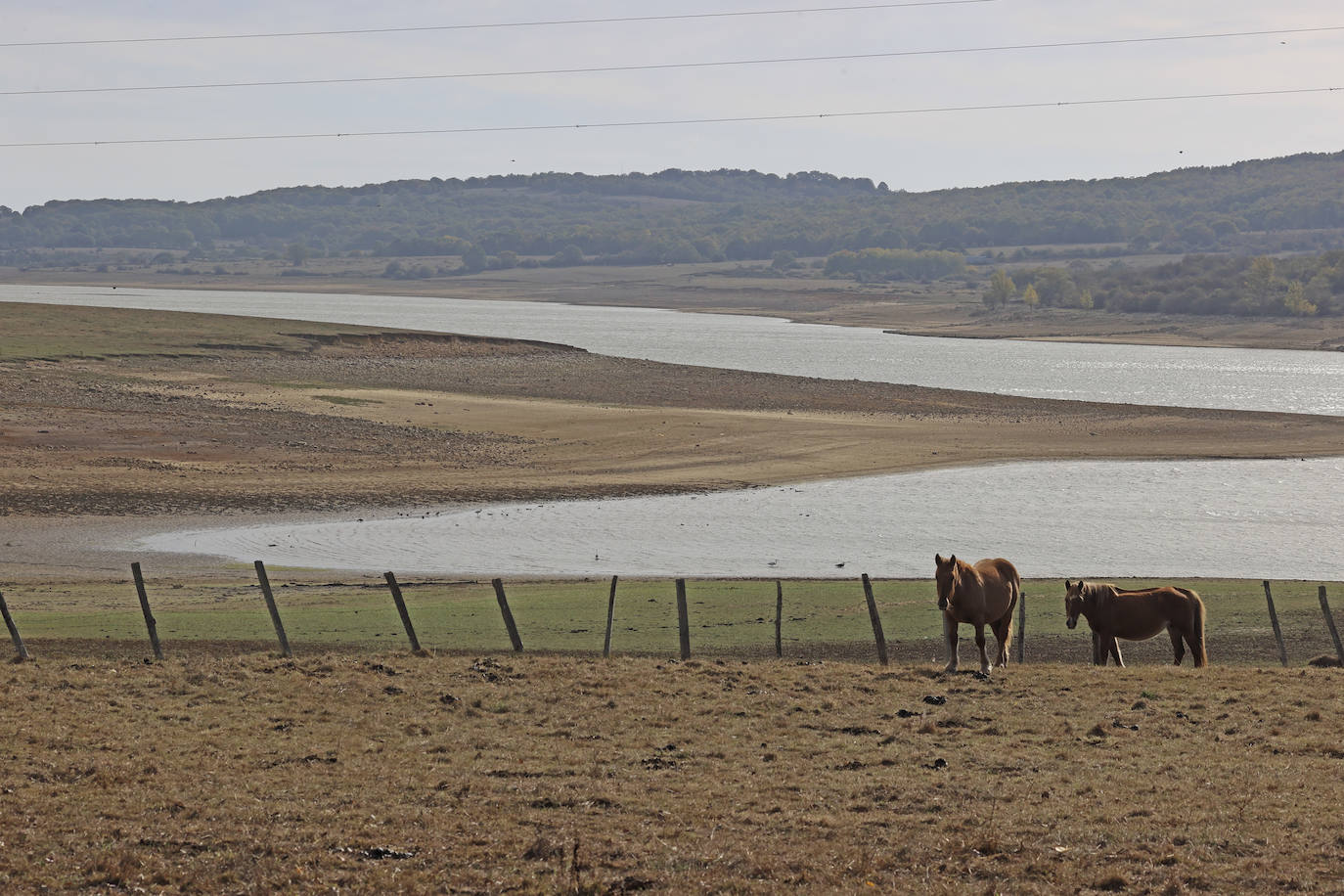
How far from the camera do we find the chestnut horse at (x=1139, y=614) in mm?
21094

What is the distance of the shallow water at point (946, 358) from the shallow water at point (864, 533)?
32360 mm

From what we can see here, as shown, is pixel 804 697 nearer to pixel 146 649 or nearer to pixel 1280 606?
pixel 146 649

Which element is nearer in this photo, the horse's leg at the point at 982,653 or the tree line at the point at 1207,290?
the horse's leg at the point at 982,653

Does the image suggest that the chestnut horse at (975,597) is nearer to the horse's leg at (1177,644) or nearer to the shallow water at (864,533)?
the horse's leg at (1177,644)

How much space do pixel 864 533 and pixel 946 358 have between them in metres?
71.9

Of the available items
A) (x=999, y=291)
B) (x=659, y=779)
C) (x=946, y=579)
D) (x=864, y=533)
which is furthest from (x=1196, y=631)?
(x=999, y=291)

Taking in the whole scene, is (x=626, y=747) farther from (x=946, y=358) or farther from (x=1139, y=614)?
(x=946, y=358)

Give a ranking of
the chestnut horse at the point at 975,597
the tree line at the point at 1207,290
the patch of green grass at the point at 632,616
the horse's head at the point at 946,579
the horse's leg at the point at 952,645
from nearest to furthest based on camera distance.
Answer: the horse's head at the point at 946,579, the chestnut horse at the point at 975,597, the horse's leg at the point at 952,645, the patch of green grass at the point at 632,616, the tree line at the point at 1207,290

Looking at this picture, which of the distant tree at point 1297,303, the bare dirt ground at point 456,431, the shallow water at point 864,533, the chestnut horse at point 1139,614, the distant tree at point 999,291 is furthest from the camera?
the distant tree at point 999,291

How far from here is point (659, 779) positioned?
1388 centimetres

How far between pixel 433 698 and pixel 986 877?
8427 mm

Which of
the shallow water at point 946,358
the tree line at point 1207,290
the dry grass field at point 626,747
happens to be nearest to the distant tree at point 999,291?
the tree line at point 1207,290

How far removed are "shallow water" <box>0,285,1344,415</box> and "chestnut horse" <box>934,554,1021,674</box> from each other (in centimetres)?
6129

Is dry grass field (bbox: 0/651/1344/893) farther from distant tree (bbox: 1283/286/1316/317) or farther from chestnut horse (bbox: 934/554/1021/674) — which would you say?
distant tree (bbox: 1283/286/1316/317)
